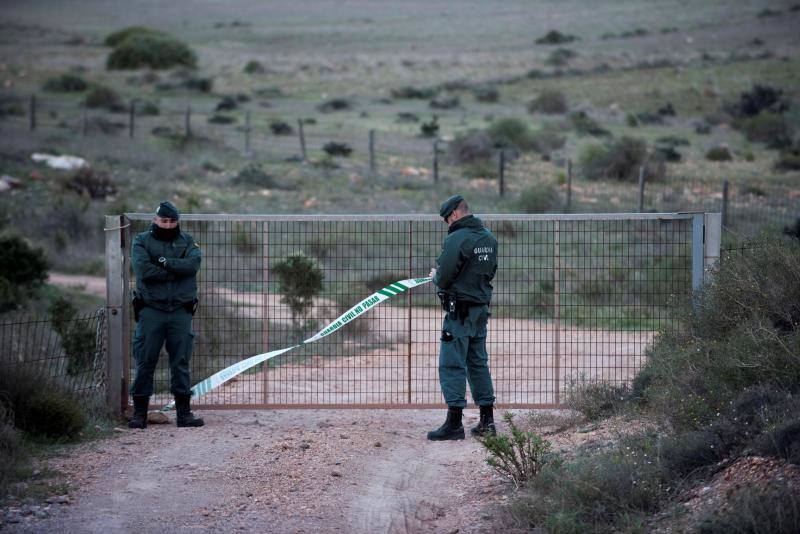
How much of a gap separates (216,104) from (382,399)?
44.8 meters

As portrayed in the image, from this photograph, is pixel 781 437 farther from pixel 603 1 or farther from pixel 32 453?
pixel 603 1

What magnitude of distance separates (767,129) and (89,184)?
99.9ft

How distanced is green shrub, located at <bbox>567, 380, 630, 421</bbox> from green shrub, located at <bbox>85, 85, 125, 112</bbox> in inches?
1734

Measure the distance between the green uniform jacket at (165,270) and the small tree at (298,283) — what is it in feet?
10.2

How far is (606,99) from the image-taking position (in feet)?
191

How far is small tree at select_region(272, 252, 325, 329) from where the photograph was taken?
12419 millimetres

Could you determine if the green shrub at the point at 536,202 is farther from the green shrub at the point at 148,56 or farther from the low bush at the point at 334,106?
the green shrub at the point at 148,56

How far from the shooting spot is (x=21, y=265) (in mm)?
17328

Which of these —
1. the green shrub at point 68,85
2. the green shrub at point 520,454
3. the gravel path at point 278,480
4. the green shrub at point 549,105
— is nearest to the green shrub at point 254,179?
the gravel path at point 278,480

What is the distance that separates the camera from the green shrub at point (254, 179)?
97.3 feet

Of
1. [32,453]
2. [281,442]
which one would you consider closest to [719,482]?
[281,442]

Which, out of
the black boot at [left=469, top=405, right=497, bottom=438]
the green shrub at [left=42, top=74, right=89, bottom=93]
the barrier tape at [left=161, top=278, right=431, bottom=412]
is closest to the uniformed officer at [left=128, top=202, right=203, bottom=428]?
the barrier tape at [left=161, top=278, right=431, bottom=412]

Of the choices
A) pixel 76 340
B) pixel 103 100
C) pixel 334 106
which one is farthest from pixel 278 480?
pixel 103 100

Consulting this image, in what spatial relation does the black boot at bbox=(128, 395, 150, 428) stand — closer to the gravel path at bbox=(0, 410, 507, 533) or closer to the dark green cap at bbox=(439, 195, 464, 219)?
the gravel path at bbox=(0, 410, 507, 533)
